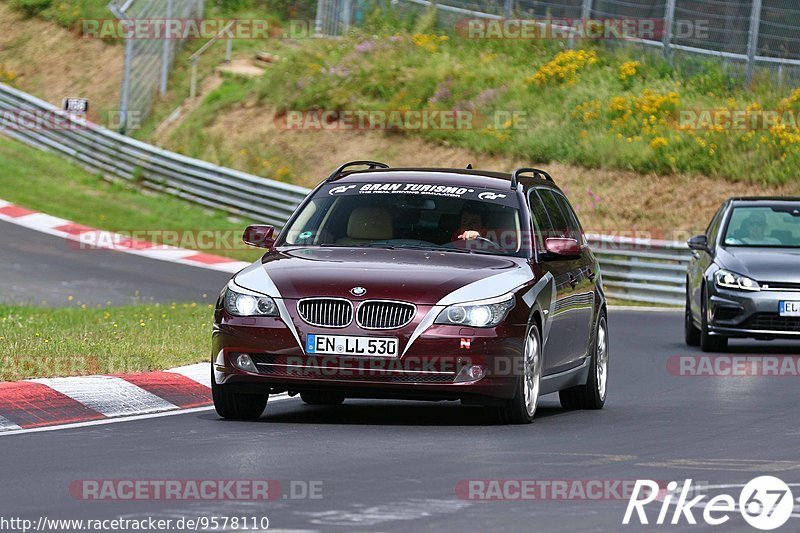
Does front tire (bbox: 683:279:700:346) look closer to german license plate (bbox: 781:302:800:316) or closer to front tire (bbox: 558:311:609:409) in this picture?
german license plate (bbox: 781:302:800:316)

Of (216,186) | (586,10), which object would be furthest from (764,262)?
(586,10)

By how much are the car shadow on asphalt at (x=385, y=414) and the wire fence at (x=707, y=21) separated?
853 inches

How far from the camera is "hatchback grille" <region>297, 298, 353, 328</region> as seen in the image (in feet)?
36.1

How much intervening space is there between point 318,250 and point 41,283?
530 inches

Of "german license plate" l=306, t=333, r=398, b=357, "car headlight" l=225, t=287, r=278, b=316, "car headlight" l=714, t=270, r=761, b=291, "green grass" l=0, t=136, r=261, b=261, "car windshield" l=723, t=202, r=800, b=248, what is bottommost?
"green grass" l=0, t=136, r=261, b=261

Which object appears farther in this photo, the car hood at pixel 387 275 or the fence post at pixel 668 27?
the fence post at pixel 668 27

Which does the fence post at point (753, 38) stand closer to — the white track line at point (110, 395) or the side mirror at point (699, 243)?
the side mirror at point (699, 243)

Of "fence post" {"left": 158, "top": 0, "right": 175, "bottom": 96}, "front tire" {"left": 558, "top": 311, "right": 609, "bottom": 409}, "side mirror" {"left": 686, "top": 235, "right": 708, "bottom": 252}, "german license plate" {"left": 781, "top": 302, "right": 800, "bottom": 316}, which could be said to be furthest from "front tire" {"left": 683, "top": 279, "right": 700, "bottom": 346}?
"fence post" {"left": 158, "top": 0, "right": 175, "bottom": 96}

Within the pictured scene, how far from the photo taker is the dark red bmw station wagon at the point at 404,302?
10992 millimetres

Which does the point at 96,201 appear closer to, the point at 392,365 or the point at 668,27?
the point at 668,27

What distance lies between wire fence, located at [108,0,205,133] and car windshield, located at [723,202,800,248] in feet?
69.3

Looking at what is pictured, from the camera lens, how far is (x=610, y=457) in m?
9.80

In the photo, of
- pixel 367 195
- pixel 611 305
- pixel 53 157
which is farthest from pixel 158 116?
pixel 367 195

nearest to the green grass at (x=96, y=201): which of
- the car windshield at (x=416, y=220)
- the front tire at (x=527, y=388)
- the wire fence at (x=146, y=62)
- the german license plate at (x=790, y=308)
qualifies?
the wire fence at (x=146, y=62)
